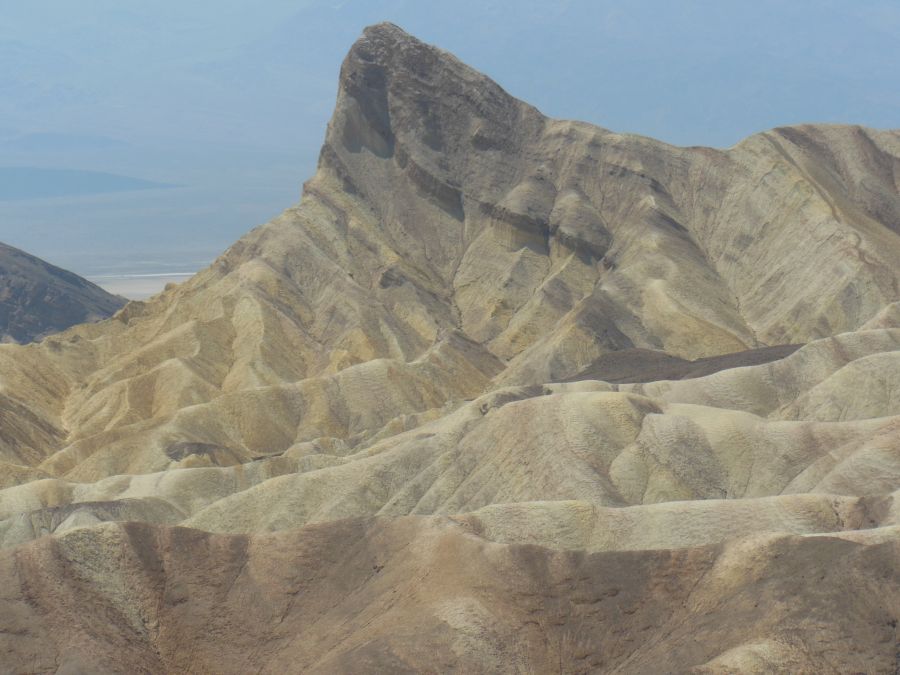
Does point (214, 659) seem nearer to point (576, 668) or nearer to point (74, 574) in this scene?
point (74, 574)

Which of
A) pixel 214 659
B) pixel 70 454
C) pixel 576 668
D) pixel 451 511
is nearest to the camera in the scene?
pixel 576 668

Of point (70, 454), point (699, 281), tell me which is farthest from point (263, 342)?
point (699, 281)

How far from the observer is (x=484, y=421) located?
3127 inches

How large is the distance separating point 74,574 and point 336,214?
8973cm

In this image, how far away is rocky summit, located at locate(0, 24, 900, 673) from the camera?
5175 cm

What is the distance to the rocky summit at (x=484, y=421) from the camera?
51.8 meters

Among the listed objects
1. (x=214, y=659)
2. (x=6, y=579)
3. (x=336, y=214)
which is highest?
(x=336, y=214)

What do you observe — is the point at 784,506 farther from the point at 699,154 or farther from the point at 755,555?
the point at 699,154

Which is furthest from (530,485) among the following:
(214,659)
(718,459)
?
(214,659)

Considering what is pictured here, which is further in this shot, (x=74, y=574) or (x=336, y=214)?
(x=336, y=214)

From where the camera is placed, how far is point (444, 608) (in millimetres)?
52844

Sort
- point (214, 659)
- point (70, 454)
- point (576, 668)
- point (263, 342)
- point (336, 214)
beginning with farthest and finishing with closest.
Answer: point (336, 214), point (263, 342), point (70, 454), point (214, 659), point (576, 668)

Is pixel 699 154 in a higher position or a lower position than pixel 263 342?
higher

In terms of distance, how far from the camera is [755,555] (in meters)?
50.7
